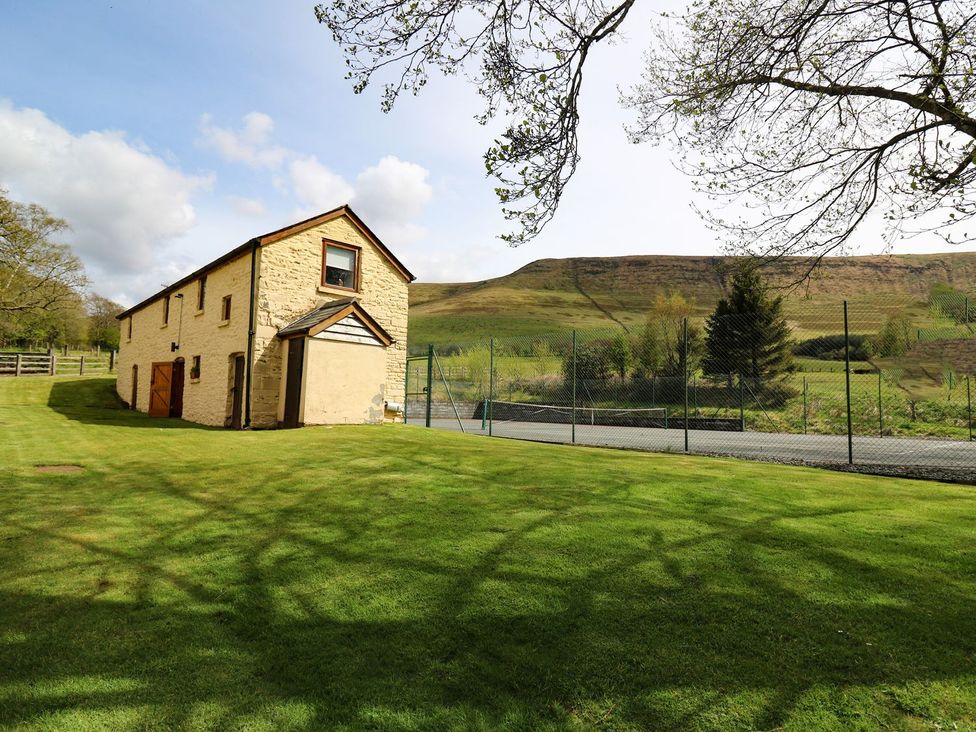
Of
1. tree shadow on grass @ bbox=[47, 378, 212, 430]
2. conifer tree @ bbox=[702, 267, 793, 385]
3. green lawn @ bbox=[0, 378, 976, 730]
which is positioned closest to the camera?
green lawn @ bbox=[0, 378, 976, 730]

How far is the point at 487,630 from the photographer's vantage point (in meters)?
3.35

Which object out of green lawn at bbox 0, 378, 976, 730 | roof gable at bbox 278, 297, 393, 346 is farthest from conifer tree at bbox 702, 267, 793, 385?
green lawn at bbox 0, 378, 976, 730

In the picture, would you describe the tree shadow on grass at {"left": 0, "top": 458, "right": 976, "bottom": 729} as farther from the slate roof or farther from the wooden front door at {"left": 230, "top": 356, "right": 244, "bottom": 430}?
the wooden front door at {"left": 230, "top": 356, "right": 244, "bottom": 430}

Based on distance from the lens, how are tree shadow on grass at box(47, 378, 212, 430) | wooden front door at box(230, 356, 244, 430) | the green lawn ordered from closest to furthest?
the green lawn
wooden front door at box(230, 356, 244, 430)
tree shadow on grass at box(47, 378, 212, 430)

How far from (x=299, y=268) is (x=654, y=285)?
122419 mm

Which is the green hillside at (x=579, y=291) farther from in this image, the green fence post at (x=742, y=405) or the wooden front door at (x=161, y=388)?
the wooden front door at (x=161, y=388)

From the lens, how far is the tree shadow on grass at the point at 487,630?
2.65m

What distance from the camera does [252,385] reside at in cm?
1722

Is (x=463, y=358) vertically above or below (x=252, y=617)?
above

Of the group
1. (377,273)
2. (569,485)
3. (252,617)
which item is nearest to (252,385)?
(377,273)

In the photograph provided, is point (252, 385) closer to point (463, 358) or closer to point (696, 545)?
point (696, 545)

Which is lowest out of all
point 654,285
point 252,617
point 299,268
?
point 252,617

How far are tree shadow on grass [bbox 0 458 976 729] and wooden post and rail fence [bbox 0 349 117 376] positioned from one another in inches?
1716

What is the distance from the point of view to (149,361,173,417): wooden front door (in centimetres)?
2384
